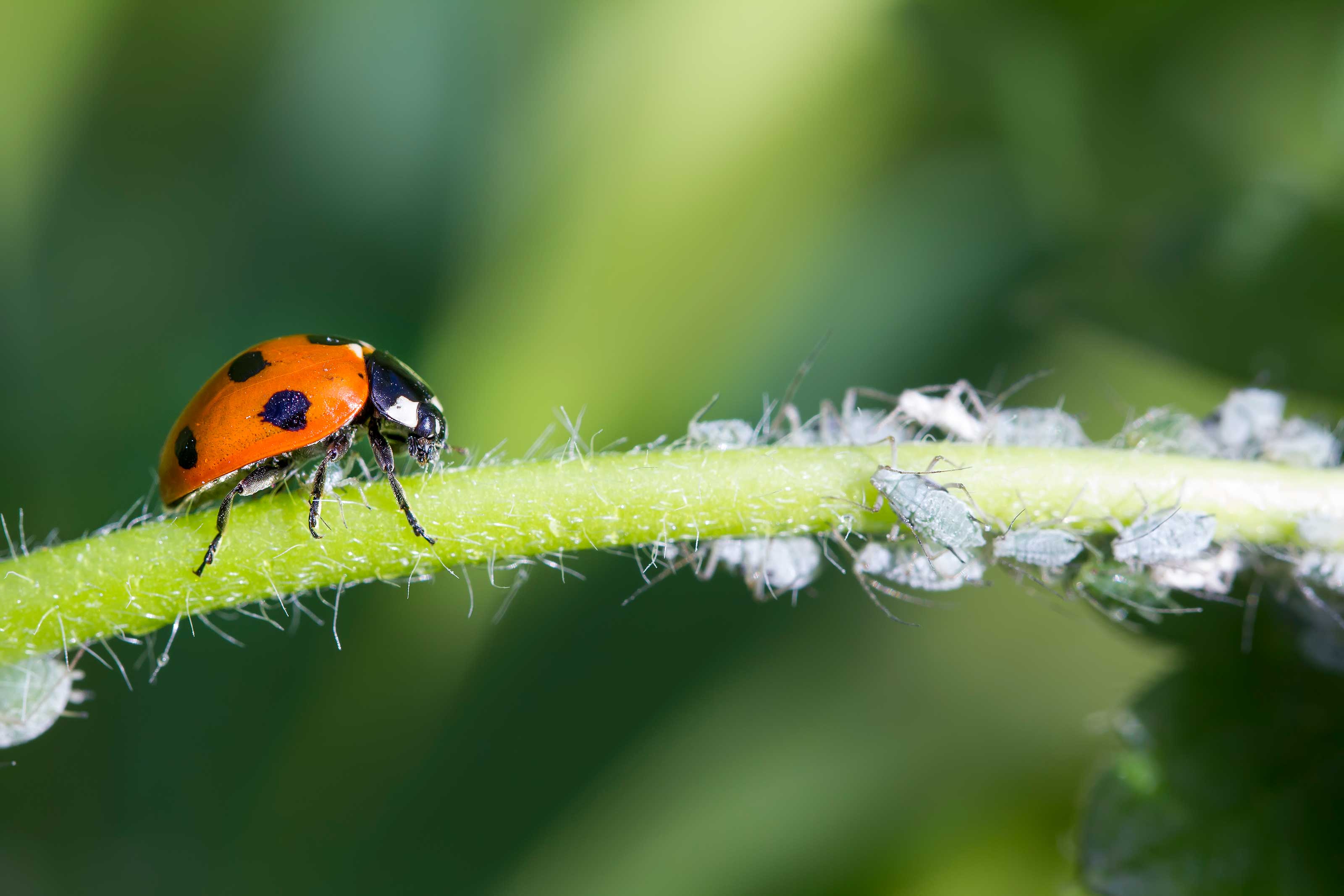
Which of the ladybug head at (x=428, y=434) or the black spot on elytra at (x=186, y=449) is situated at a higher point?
the black spot on elytra at (x=186, y=449)

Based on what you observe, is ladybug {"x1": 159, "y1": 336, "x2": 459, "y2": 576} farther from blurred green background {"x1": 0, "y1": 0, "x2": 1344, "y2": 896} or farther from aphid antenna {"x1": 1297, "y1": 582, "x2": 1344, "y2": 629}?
aphid antenna {"x1": 1297, "y1": 582, "x2": 1344, "y2": 629}

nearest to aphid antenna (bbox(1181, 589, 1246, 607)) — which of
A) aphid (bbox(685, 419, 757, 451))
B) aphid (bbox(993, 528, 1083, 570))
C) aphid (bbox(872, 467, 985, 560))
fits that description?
aphid (bbox(993, 528, 1083, 570))

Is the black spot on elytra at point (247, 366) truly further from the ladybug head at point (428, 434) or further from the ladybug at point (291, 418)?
the ladybug head at point (428, 434)

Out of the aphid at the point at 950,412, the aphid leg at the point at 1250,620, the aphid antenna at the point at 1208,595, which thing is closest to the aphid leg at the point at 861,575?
the aphid at the point at 950,412

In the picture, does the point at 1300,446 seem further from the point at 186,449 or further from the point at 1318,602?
the point at 186,449

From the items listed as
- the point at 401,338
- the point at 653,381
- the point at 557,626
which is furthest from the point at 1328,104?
the point at 401,338

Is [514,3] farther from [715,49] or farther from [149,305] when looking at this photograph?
[149,305]
